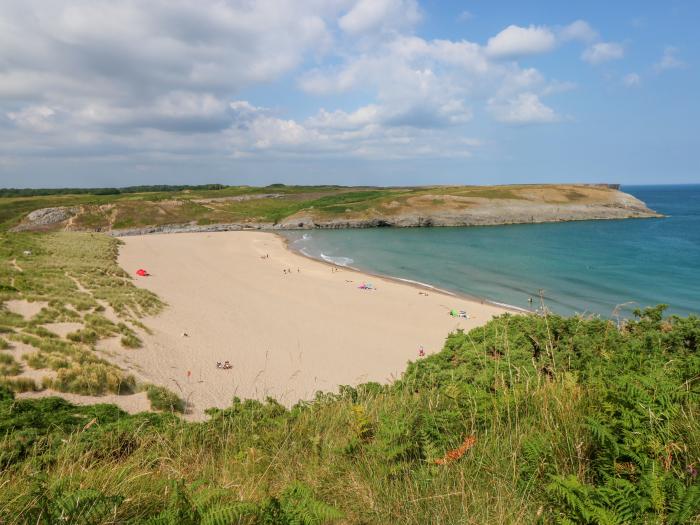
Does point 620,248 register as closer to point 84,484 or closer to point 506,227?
point 506,227

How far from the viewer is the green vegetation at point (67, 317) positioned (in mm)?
10258

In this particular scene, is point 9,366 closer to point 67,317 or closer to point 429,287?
point 67,317

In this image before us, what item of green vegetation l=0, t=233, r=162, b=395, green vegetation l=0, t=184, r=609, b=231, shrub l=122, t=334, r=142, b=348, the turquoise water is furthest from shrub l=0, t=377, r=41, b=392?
green vegetation l=0, t=184, r=609, b=231

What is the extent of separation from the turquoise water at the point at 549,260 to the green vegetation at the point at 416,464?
12292 millimetres

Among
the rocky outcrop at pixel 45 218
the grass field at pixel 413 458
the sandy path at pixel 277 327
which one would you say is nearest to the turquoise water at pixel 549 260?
the sandy path at pixel 277 327

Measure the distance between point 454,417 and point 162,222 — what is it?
3597 inches

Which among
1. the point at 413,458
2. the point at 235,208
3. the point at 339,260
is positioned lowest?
the point at 339,260

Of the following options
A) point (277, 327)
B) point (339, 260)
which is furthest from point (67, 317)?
point (339, 260)

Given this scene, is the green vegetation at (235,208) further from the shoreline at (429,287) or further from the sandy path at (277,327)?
the sandy path at (277,327)

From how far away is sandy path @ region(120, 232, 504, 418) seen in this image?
542 inches

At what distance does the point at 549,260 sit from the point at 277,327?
119ft

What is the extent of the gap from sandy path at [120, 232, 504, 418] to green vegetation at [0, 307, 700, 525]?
4990 millimetres

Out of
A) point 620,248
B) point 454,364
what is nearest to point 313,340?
point 454,364

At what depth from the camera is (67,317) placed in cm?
1558
